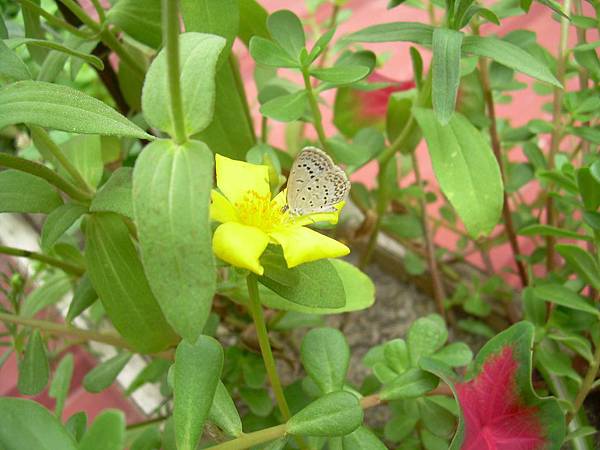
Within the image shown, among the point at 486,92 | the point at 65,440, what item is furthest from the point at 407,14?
the point at 65,440

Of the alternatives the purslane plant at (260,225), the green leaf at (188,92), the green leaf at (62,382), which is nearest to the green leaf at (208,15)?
the purslane plant at (260,225)

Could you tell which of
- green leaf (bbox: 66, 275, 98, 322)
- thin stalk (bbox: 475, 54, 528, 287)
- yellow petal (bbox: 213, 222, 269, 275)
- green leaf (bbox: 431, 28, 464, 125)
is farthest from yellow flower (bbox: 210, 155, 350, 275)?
thin stalk (bbox: 475, 54, 528, 287)

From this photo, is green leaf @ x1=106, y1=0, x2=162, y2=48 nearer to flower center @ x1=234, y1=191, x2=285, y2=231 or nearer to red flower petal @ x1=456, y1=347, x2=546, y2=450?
flower center @ x1=234, y1=191, x2=285, y2=231

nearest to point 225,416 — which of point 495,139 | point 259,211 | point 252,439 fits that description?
point 252,439

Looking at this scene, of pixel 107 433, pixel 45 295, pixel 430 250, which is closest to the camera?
pixel 107 433

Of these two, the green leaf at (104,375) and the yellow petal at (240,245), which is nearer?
the yellow petal at (240,245)

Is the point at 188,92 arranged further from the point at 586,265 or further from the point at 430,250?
the point at 430,250

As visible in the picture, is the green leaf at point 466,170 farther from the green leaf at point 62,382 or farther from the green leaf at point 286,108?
the green leaf at point 62,382
